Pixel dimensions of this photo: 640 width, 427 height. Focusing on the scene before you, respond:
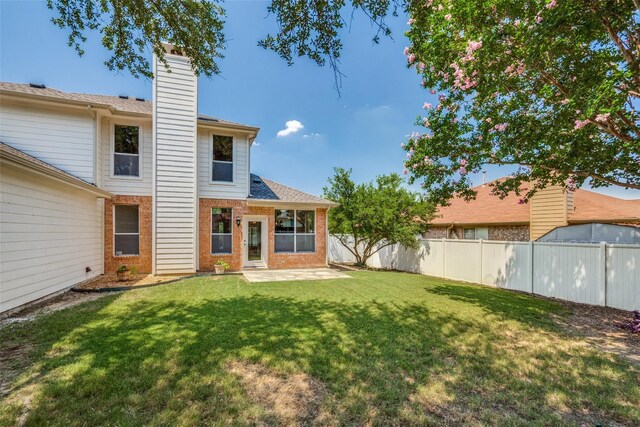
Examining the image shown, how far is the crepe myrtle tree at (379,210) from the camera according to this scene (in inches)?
541

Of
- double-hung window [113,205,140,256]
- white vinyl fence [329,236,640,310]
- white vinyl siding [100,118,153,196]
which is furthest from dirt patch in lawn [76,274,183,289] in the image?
white vinyl fence [329,236,640,310]

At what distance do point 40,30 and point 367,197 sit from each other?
12.1 meters

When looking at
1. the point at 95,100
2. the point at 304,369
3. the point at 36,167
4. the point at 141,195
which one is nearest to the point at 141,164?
the point at 141,195

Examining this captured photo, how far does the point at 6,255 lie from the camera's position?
5.68 m

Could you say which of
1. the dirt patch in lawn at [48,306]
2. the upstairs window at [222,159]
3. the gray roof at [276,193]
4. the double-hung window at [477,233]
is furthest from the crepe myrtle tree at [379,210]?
the dirt patch in lawn at [48,306]

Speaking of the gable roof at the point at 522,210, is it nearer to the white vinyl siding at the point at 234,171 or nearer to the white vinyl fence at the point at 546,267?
the white vinyl fence at the point at 546,267

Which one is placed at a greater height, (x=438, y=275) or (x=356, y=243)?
(x=356, y=243)

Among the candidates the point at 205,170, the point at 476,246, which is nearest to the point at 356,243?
the point at 476,246

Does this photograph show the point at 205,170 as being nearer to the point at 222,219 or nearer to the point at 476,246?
the point at 222,219

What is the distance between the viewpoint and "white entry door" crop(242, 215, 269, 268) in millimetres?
12539

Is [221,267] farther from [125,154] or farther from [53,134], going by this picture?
[53,134]

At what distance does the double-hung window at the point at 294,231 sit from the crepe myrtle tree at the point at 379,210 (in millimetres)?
2196

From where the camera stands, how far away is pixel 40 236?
6801 mm

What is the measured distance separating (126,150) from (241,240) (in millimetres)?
5325
